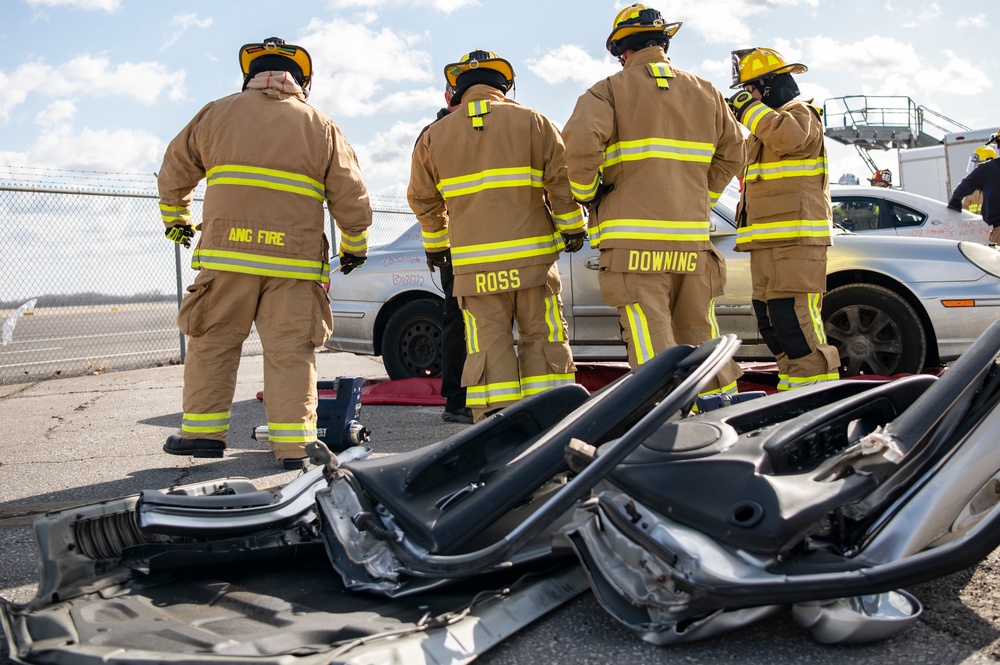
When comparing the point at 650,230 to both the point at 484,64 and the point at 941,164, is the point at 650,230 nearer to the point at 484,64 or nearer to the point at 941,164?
the point at 484,64

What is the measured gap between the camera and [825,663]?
189 cm

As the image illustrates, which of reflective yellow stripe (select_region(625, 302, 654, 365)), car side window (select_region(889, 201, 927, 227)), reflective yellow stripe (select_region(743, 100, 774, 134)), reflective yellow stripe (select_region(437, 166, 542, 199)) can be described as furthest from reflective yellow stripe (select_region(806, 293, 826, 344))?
car side window (select_region(889, 201, 927, 227))

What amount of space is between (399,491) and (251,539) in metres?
0.49

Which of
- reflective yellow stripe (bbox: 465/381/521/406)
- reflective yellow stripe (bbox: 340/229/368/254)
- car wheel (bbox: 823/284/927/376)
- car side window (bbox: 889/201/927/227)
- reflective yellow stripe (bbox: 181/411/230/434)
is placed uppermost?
car side window (bbox: 889/201/927/227)

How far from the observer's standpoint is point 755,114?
195 inches

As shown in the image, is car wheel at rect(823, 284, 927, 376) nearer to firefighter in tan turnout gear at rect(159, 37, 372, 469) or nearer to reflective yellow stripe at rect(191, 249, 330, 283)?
firefighter in tan turnout gear at rect(159, 37, 372, 469)

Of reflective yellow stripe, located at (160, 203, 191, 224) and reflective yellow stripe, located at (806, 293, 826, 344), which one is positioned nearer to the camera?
reflective yellow stripe, located at (160, 203, 191, 224)

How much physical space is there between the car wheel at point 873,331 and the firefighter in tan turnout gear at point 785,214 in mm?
607

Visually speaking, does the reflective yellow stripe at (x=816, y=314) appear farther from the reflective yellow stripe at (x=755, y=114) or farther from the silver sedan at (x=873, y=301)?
the reflective yellow stripe at (x=755, y=114)

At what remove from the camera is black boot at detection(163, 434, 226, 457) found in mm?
4238

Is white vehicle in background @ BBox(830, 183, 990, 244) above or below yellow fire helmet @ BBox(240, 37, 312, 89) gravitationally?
below

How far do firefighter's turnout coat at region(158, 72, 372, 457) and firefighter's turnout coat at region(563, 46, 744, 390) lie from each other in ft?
4.58

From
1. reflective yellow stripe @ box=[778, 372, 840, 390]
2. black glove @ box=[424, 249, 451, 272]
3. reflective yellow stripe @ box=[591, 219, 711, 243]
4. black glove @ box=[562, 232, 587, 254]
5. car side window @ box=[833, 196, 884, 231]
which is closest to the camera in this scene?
reflective yellow stripe @ box=[591, 219, 711, 243]

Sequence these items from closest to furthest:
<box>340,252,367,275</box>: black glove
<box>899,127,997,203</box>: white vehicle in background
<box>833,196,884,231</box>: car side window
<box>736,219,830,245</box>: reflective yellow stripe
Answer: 1. <box>340,252,367,275</box>: black glove
2. <box>736,219,830,245</box>: reflective yellow stripe
3. <box>833,196,884,231</box>: car side window
4. <box>899,127,997,203</box>: white vehicle in background
